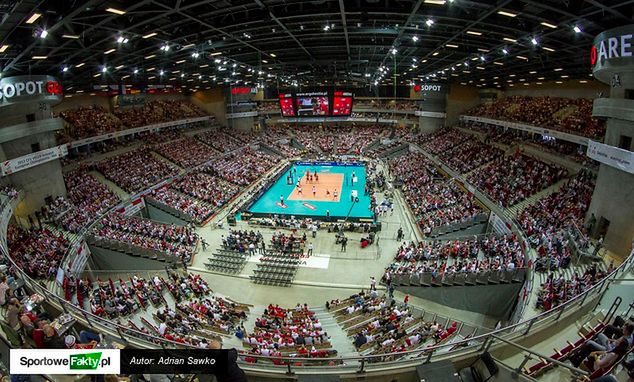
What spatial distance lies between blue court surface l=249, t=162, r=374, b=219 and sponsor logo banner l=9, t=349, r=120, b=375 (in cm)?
2160

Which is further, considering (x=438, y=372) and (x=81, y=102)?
(x=81, y=102)

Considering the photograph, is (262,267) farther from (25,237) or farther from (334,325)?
(25,237)

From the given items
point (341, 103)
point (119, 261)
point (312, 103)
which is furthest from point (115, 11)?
point (341, 103)

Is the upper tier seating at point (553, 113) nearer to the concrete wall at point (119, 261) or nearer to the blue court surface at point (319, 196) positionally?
the blue court surface at point (319, 196)

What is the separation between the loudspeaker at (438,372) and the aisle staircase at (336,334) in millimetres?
7011

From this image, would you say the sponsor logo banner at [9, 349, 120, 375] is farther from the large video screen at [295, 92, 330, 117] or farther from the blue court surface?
the large video screen at [295, 92, 330, 117]

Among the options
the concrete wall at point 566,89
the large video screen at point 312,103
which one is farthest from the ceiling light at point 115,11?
the concrete wall at point 566,89

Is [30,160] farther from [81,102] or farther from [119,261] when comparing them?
[81,102]

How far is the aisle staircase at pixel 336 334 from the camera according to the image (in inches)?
472

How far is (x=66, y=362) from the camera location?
454 cm

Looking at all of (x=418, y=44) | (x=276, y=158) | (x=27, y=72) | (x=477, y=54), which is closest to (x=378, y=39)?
(x=418, y=44)

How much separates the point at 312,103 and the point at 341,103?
3.02 m

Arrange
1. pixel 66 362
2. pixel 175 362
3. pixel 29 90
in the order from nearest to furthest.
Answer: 1. pixel 175 362
2. pixel 66 362
3. pixel 29 90

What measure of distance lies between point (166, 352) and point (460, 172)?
30.1m
